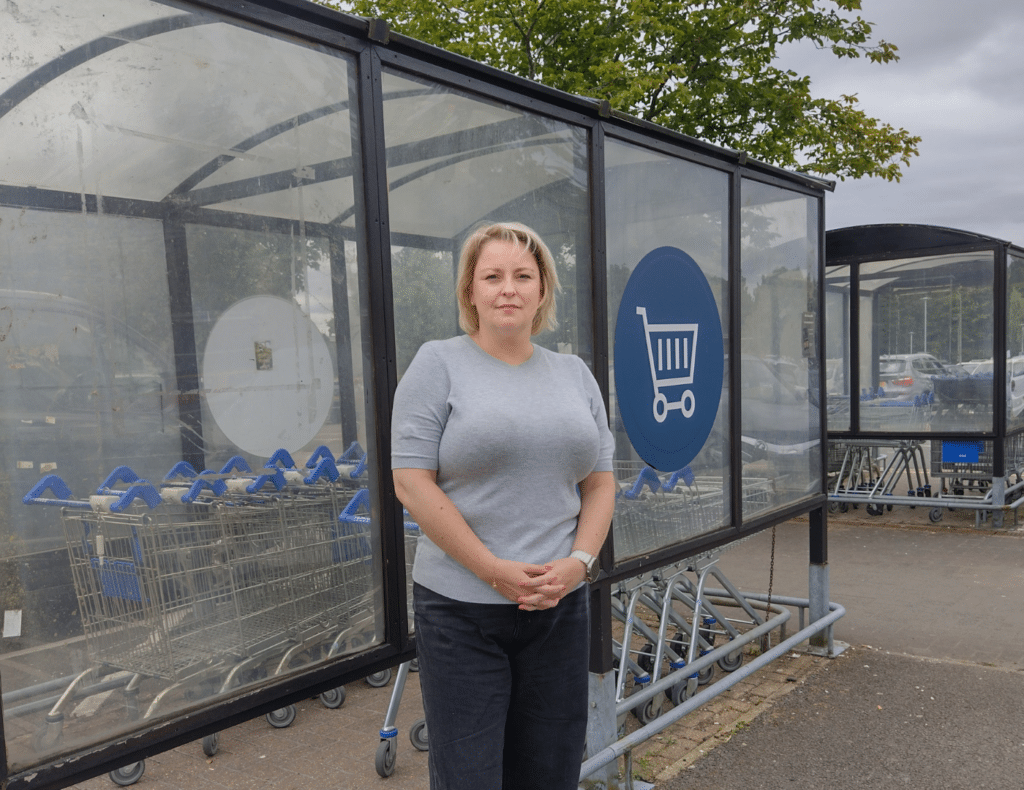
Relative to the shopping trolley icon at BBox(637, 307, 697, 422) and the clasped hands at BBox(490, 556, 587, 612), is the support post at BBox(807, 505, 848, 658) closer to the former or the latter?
the shopping trolley icon at BBox(637, 307, 697, 422)

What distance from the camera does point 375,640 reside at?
2.97 metres

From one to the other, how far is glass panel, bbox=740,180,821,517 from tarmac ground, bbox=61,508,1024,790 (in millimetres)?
1079

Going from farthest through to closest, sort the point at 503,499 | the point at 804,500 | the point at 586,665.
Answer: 1. the point at 804,500
2. the point at 586,665
3. the point at 503,499

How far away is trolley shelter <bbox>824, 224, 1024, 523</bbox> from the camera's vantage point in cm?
1038

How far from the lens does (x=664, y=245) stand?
4.36 meters

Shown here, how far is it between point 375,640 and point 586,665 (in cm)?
87

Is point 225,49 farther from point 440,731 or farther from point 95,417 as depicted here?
point 440,731

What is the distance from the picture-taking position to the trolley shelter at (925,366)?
10383 millimetres

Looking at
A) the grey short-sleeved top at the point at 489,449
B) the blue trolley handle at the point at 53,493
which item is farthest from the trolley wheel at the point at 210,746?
the grey short-sleeved top at the point at 489,449

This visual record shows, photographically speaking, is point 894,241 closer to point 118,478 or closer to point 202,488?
point 202,488

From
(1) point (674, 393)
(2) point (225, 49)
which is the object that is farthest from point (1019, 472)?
(2) point (225, 49)

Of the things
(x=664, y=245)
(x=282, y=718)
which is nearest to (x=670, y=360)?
(x=664, y=245)

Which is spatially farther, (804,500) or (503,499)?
(804,500)

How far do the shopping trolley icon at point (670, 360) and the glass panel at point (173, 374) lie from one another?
5.49 feet
